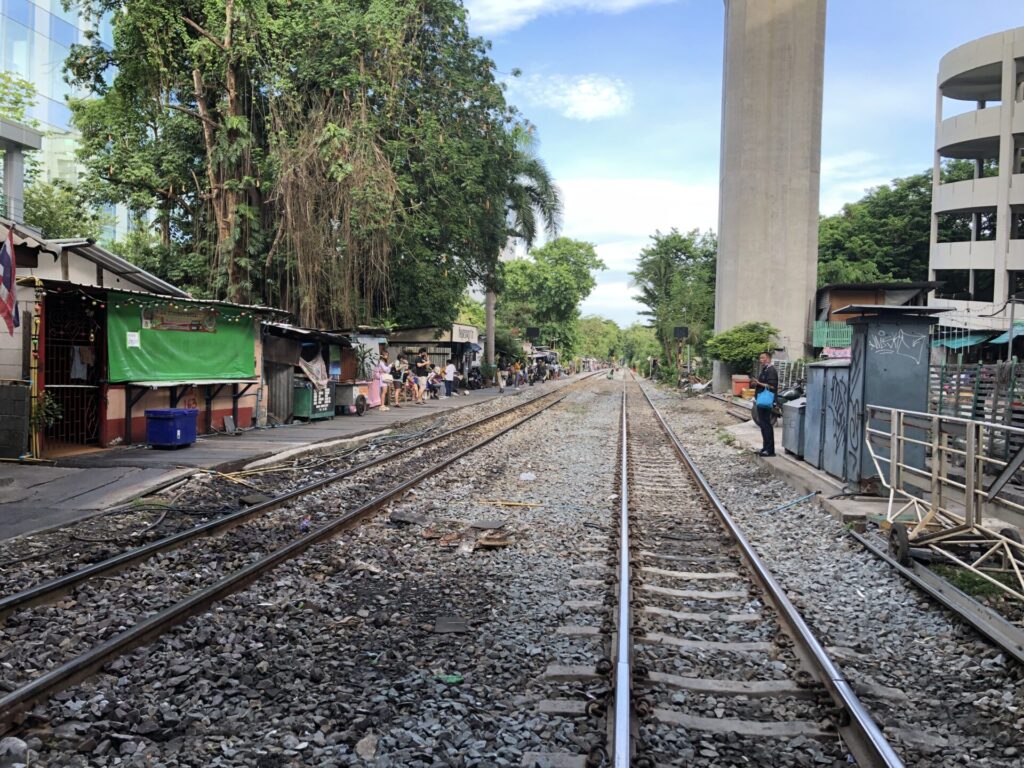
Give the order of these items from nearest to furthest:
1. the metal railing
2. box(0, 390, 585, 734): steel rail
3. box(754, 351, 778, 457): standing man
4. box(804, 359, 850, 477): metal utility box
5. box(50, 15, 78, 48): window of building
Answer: box(0, 390, 585, 734): steel rail
the metal railing
box(804, 359, 850, 477): metal utility box
box(754, 351, 778, 457): standing man
box(50, 15, 78, 48): window of building

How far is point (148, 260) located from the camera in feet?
74.9

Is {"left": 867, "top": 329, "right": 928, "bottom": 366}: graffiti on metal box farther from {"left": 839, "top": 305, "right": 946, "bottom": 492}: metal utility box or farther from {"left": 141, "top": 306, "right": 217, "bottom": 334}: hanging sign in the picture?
{"left": 141, "top": 306, "right": 217, "bottom": 334}: hanging sign

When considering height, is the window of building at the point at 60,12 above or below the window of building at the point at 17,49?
above

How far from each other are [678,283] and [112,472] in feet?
162

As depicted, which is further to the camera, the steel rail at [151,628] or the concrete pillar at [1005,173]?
the concrete pillar at [1005,173]

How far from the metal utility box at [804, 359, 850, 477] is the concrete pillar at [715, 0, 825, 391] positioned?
29.6 m

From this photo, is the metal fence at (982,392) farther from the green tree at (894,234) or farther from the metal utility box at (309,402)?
the green tree at (894,234)

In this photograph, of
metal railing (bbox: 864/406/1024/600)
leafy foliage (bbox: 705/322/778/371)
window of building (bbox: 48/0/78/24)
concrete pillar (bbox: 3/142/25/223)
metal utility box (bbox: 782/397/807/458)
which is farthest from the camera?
window of building (bbox: 48/0/78/24)

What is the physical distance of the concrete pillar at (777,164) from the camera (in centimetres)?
4091

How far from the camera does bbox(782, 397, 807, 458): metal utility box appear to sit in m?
12.6

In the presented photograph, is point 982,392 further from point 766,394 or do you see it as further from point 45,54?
point 45,54

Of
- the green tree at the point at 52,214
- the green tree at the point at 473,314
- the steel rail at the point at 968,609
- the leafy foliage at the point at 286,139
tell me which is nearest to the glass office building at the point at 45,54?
the green tree at the point at 52,214

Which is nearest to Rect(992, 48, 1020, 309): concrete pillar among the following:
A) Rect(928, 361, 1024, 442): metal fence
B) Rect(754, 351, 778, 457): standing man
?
Rect(928, 361, 1024, 442): metal fence

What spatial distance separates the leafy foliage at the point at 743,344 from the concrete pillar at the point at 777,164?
2.92 m
